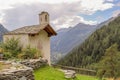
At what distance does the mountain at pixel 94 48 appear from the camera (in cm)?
11519

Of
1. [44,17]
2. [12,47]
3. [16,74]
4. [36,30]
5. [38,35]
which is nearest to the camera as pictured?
[16,74]

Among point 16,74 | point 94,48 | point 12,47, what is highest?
point 94,48

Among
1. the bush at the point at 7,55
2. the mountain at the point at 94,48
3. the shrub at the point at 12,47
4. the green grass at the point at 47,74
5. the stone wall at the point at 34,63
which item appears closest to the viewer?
the green grass at the point at 47,74

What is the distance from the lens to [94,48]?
399 ft

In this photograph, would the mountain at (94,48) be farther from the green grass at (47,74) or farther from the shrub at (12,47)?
the green grass at (47,74)

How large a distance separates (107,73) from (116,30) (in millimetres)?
106837

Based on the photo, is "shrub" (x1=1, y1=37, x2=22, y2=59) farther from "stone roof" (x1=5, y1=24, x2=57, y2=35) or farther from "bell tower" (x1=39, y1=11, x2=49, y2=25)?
"bell tower" (x1=39, y1=11, x2=49, y2=25)

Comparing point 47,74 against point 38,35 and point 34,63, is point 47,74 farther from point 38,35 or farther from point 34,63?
point 38,35

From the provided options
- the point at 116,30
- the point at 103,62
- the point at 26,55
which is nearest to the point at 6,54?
the point at 26,55

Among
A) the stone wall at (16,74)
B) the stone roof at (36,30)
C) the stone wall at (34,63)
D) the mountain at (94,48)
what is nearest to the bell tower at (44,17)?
the stone roof at (36,30)

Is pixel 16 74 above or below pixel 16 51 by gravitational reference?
below

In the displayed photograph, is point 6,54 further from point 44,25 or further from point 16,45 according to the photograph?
point 44,25

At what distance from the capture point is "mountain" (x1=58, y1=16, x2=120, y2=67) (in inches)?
4535

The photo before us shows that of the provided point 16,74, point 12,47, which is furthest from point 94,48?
point 16,74
